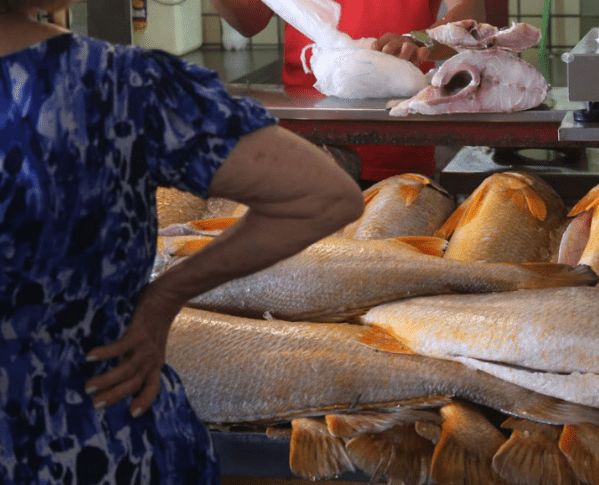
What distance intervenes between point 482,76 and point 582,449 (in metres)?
1.48

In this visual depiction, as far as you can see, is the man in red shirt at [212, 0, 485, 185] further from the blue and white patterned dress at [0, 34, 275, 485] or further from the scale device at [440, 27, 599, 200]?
the blue and white patterned dress at [0, 34, 275, 485]

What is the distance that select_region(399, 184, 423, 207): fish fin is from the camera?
350 cm

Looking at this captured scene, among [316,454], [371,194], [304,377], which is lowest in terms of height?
[316,454]

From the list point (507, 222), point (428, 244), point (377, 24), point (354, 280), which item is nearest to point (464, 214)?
point (507, 222)

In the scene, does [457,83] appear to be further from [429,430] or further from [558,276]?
[429,430]

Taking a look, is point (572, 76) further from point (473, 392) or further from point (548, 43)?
point (548, 43)

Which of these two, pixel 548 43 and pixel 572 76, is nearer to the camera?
pixel 572 76

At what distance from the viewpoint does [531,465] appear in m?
2.43

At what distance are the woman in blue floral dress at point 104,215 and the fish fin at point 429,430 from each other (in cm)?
91

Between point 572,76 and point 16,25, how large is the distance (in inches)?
76.3

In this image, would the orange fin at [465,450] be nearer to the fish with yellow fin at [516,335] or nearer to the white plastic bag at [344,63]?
the fish with yellow fin at [516,335]

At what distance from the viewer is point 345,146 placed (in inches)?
159

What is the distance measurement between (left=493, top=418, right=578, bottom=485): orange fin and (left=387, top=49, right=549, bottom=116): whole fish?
1.37m

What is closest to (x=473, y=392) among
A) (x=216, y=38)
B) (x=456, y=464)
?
(x=456, y=464)
